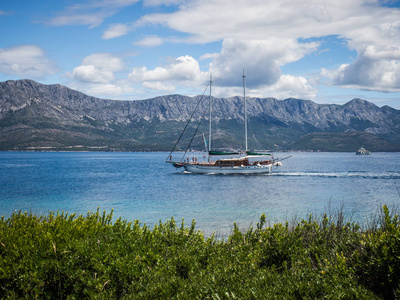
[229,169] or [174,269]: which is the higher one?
[174,269]

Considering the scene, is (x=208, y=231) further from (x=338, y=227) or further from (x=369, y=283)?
(x=369, y=283)

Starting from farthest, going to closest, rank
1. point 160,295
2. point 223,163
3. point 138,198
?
1. point 223,163
2. point 138,198
3. point 160,295

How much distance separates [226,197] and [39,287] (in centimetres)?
3964

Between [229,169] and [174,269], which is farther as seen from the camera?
[229,169]

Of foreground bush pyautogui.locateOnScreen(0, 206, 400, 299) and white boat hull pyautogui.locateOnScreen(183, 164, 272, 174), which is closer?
foreground bush pyautogui.locateOnScreen(0, 206, 400, 299)

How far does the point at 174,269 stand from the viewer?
247 inches

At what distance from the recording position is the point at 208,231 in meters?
23.6

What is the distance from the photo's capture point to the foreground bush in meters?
5.06

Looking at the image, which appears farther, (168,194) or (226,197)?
(168,194)

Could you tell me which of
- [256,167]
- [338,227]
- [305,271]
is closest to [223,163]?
[256,167]

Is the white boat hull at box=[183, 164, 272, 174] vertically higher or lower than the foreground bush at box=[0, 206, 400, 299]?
lower

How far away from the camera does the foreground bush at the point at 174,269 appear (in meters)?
5.06

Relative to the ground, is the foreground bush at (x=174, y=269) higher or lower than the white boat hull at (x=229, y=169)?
higher

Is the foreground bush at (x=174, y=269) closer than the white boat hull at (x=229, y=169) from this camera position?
Yes
